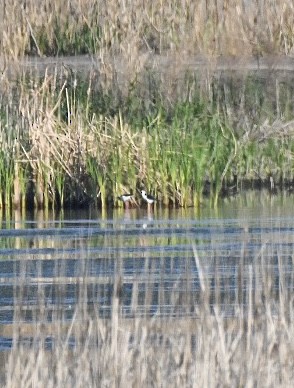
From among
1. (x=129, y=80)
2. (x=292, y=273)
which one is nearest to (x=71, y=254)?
(x=292, y=273)

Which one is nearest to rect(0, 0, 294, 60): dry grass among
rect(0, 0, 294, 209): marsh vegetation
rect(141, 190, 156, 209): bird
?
rect(0, 0, 294, 209): marsh vegetation

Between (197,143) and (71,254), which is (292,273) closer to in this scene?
(71,254)

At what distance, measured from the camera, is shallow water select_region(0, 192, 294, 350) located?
873 centimetres

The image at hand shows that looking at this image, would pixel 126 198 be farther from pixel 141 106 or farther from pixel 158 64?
pixel 158 64

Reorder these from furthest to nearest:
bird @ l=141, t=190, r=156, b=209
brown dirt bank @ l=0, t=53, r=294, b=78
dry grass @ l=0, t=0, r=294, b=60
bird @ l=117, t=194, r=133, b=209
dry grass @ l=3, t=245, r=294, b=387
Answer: dry grass @ l=0, t=0, r=294, b=60
brown dirt bank @ l=0, t=53, r=294, b=78
bird @ l=117, t=194, r=133, b=209
bird @ l=141, t=190, r=156, b=209
dry grass @ l=3, t=245, r=294, b=387

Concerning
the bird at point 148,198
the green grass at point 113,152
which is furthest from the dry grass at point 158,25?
the bird at point 148,198

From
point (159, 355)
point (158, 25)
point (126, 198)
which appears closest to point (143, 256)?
point (126, 198)

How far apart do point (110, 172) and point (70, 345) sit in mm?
6806

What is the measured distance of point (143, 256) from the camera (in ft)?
36.8

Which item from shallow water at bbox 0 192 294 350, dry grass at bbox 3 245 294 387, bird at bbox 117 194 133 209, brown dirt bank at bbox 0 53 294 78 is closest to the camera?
dry grass at bbox 3 245 294 387

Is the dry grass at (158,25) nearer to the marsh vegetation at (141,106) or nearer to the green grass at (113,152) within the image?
the marsh vegetation at (141,106)

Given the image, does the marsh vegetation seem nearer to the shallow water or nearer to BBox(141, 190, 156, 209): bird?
BBox(141, 190, 156, 209): bird

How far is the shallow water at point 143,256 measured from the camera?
8727 mm

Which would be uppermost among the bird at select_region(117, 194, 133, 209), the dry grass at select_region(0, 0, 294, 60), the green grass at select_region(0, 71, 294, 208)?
the dry grass at select_region(0, 0, 294, 60)
